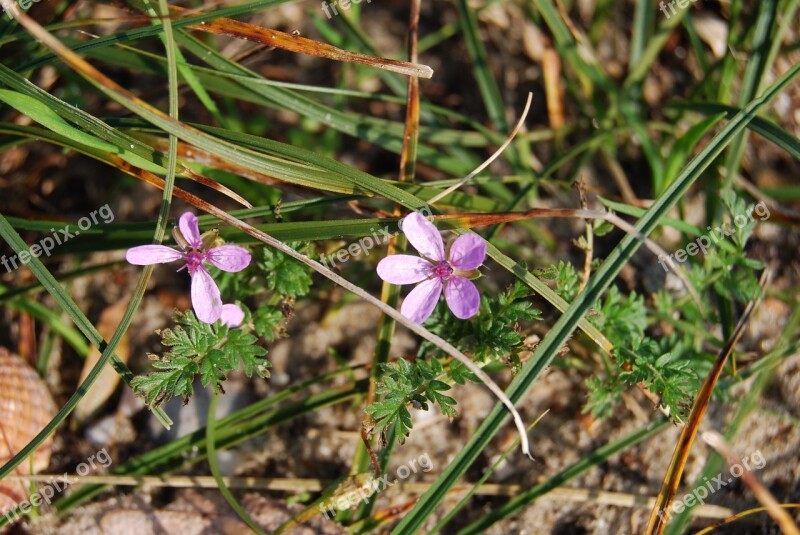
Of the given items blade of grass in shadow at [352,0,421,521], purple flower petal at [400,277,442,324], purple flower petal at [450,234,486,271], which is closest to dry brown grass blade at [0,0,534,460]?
purple flower petal at [400,277,442,324]

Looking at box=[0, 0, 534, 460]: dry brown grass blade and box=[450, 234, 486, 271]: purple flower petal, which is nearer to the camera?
box=[0, 0, 534, 460]: dry brown grass blade

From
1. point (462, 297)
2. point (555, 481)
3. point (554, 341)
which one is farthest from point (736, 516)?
point (462, 297)

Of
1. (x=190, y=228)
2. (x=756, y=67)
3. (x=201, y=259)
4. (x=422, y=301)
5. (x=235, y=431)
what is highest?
(x=756, y=67)

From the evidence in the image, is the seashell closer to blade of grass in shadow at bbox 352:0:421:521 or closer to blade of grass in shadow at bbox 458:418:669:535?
blade of grass in shadow at bbox 352:0:421:521

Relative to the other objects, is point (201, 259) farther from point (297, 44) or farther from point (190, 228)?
point (297, 44)

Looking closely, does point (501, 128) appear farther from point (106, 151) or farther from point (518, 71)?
point (106, 151)

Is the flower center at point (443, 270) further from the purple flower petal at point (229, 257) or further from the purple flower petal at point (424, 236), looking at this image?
the purple flower petal at point (229, 257)

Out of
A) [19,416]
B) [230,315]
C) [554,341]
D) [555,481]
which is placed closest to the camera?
[554,341]
